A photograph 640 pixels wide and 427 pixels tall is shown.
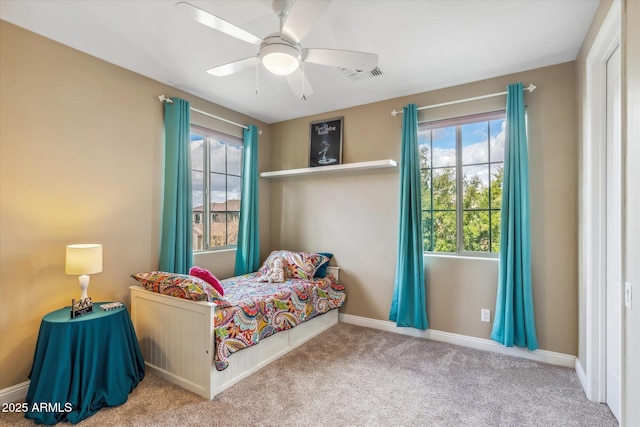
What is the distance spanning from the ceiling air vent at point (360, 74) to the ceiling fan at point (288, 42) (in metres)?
0.92

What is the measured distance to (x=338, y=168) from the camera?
3.74 m

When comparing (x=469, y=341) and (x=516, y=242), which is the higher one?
(x=516, y=242)

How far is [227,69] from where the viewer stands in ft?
7.07

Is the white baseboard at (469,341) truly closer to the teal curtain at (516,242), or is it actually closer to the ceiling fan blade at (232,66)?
the teal curtain at (516,242)

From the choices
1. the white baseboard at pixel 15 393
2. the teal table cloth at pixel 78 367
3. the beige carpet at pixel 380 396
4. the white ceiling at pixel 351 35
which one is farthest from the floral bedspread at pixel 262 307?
the white ceiling at pixel 351 35

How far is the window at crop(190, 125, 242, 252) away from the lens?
3584 mm

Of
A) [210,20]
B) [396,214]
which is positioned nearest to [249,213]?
[396,214]

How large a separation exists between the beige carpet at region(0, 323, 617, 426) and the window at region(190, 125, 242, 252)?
62.9 inches

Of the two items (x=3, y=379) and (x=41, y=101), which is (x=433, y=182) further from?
(x=3, y=379)

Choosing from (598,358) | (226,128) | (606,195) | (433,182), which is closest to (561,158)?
(606,195)

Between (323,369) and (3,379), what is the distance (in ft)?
7.46

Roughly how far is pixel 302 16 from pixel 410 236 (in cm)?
239

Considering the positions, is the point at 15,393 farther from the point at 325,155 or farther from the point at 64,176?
the point at 325,155

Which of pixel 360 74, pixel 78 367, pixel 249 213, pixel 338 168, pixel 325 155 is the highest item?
pixel 360 74
